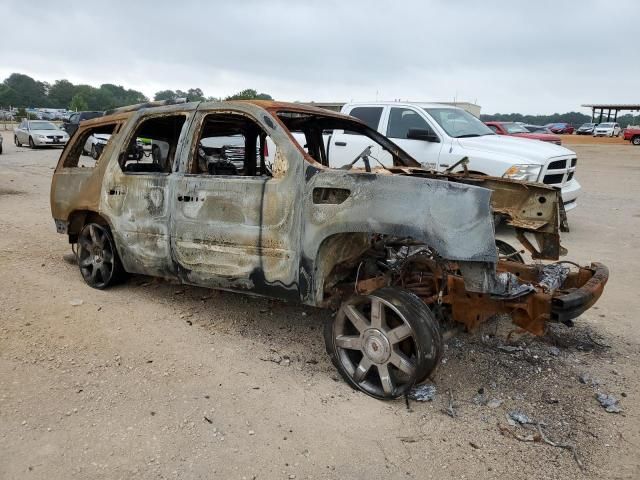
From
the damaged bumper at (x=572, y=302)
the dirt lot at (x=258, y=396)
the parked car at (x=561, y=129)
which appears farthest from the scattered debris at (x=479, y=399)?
the parked car at (x=561, y=129)

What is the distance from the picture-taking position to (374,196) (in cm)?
311

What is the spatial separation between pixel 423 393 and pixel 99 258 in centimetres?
337

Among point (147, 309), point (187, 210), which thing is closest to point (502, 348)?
point (187, 210)

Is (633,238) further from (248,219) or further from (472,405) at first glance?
(248,219)

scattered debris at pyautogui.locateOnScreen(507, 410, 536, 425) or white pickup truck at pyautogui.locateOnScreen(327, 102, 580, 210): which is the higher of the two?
white pickup truck at pyautogui.locateOnScreen(327, 102, 580, 210)

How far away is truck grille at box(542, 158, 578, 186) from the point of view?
7338mm

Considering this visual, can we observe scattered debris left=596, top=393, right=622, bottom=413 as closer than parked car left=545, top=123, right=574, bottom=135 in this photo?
Yes

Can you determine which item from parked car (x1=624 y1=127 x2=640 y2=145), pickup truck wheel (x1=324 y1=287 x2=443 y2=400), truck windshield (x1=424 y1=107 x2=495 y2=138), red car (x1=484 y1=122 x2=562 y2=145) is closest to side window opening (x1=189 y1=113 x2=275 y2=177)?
pickup truck wheel (x1=324 y1=287 x2=443 y2=400)

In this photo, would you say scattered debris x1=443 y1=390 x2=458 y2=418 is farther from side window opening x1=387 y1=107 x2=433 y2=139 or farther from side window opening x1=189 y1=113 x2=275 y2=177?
side window opening x1=387 y1=107 x2=433 y2=139

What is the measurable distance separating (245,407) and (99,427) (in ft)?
2.69

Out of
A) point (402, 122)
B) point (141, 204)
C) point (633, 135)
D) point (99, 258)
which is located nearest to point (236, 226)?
point (141, 204)

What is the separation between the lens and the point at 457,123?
8023 millimetres

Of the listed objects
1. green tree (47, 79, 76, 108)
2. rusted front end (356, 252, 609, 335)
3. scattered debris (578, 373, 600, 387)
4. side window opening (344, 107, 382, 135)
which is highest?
green tree (47, 79, 76, 108)

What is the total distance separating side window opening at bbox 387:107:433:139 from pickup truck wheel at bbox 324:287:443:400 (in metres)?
5.01
